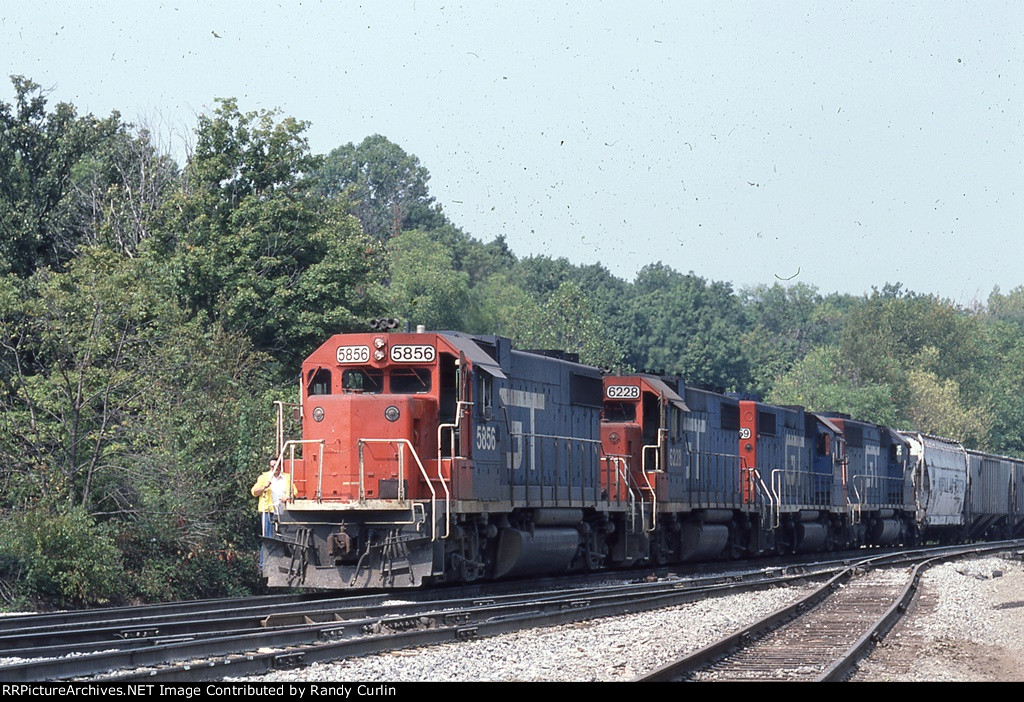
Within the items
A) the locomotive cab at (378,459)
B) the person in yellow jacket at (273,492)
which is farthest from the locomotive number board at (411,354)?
the person in yellow jacket at (273,492)

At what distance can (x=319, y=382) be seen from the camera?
17750mm

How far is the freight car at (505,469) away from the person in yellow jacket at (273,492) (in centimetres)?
17

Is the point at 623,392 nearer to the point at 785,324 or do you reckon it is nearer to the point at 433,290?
the point at 433,290

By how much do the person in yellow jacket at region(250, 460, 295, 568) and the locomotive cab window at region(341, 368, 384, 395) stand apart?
1.35 m

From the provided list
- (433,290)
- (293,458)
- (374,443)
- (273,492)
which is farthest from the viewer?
(433,290)

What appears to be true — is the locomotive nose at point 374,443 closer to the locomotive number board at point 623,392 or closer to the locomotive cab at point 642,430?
the locomotive cab at point 642,430

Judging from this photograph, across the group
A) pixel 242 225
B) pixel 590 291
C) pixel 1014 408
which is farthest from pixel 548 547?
pixel 1014 408

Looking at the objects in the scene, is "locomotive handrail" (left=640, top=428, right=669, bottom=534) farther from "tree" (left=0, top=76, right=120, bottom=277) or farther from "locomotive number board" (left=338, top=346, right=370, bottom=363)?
"tree" (left=0, top=76, right=120, bottom=277)

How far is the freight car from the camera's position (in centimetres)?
1658

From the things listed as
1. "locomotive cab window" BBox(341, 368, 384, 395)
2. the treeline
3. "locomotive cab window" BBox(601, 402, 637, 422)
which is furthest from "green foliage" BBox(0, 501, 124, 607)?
"locomotive cab window" BBox(601, 402, 637, 422)

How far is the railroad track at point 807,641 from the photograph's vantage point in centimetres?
1029

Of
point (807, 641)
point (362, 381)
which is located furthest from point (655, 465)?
point (807, 641)

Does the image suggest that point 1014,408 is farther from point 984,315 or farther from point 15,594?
point 15,594

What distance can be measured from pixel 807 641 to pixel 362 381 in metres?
7.28
